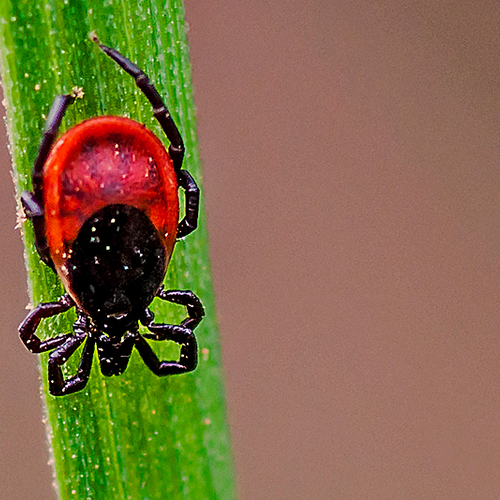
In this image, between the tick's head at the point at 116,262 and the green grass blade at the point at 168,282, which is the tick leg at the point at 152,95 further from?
the tick's head at the point at 116,262

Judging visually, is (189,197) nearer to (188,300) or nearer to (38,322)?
(188,300)

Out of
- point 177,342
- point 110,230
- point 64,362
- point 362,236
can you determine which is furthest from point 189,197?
point 362,236

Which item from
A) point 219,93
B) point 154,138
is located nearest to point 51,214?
Result: point 154,138

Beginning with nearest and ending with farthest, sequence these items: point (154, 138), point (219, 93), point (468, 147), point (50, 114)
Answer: point (50, 114), point (154, 138), point (219, 93), point (468, 147)

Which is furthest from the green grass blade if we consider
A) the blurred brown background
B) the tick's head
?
the blurred brown background

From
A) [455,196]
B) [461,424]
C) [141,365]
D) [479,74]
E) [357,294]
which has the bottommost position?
[461,424]

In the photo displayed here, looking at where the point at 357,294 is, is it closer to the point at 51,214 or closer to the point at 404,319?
the point at 404,319

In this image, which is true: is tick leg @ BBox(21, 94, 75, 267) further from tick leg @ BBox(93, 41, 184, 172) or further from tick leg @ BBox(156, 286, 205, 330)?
tick leg @ BBox(156, 286, 205, 330)
